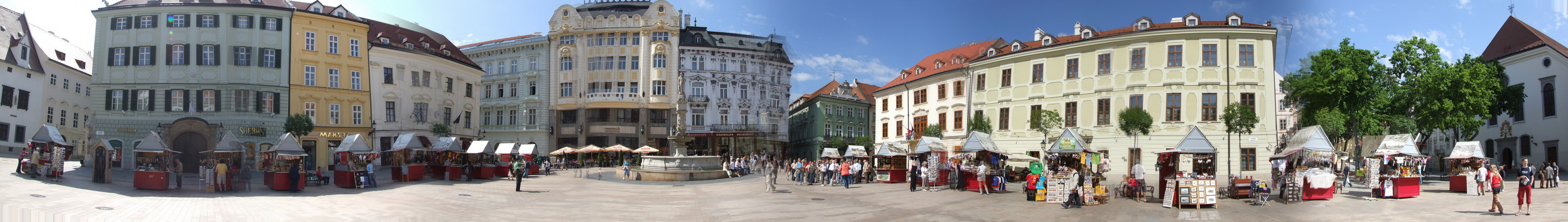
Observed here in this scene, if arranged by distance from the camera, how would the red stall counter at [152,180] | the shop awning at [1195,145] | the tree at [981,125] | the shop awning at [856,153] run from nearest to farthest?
1. the shop awning at [1195,145]
2. the red stall counter at [152,180]
3. the shop awning at [856,153]
4. the tree at [981,125]

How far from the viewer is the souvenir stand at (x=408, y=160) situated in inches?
1099

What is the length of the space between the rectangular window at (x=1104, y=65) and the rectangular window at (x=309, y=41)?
1231 inches

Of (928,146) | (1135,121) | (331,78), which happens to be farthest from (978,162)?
(331,78)

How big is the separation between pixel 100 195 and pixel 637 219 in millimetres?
12055

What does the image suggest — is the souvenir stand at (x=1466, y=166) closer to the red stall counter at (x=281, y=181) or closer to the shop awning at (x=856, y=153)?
the shop awning at (x=856, y=153)

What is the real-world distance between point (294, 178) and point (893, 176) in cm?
1740

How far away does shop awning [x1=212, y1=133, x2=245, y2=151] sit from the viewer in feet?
73.5

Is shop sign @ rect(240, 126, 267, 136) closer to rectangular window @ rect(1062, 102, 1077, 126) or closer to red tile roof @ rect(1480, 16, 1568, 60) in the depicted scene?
rectangular window @ rect(1062, 102, 1077, 126)

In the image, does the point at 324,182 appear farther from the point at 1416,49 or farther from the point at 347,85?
the point at 1416,49

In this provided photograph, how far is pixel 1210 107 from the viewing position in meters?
30.3

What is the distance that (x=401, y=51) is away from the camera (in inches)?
1690

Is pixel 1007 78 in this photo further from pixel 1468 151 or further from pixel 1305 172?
pixel 1305 172

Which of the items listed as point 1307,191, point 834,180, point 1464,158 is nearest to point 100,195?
point 834,180

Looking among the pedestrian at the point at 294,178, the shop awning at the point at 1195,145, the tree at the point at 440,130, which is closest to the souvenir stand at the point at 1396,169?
the shop awning at the point at 1195,145
